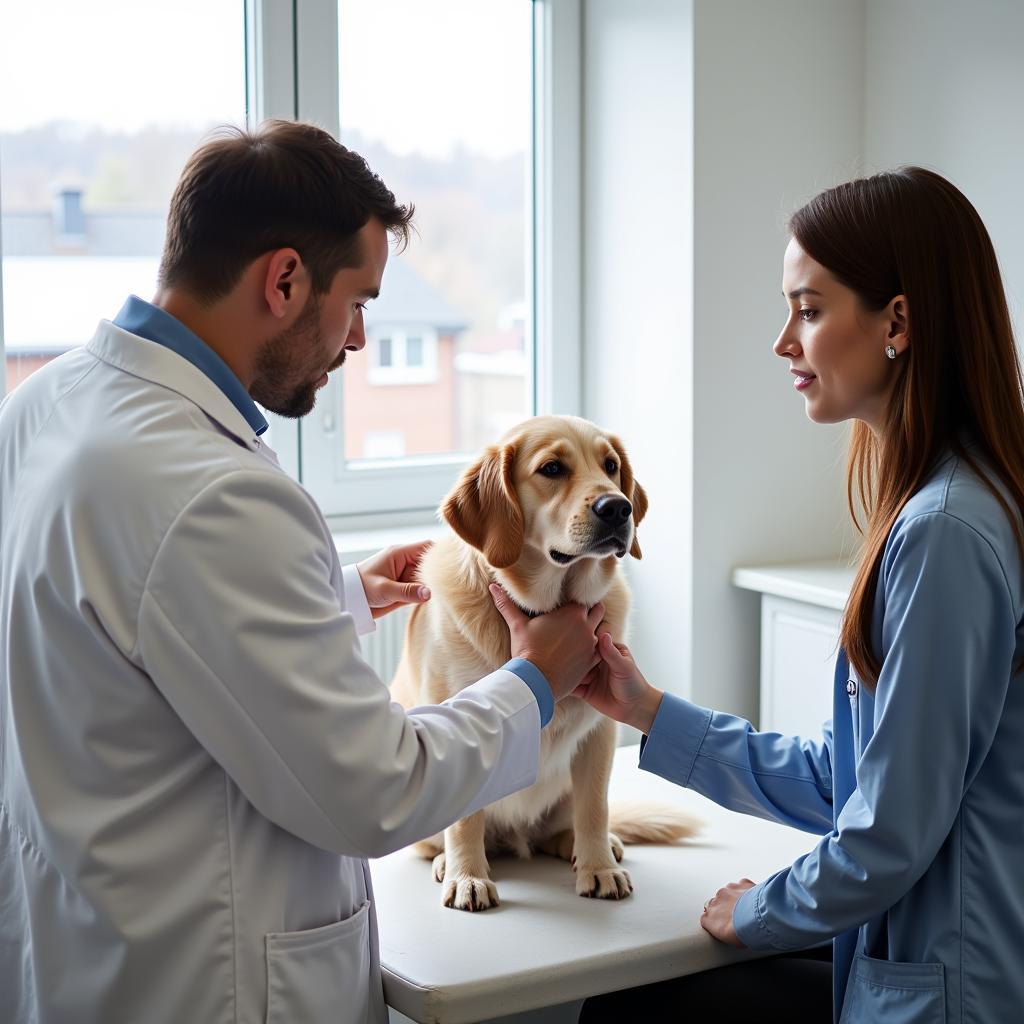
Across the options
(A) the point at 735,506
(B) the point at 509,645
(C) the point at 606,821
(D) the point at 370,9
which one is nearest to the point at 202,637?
(B) the point at 509,645

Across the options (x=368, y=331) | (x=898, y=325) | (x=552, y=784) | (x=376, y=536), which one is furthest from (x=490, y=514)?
(x=368, y=331)

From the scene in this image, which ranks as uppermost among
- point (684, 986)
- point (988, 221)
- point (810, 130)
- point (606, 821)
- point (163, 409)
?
point (810, 130)

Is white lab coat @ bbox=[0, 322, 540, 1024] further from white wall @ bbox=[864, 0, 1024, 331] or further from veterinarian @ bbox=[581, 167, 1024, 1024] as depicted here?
white wall @ bbox=[864, 0, 1024, 331]

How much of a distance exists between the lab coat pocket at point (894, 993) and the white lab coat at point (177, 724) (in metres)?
0.49

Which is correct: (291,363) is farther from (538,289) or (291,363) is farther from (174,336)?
(538,289)

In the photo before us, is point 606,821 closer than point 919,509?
No

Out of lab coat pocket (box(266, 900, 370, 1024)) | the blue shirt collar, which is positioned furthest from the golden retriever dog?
the blue shirt collar

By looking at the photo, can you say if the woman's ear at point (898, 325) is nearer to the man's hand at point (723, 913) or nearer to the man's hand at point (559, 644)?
the man's hand at point (559, 644)

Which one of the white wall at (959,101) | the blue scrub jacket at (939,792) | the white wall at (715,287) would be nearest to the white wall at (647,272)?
the white wall at (715,287)

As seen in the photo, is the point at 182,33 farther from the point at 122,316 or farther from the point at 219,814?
the point at 219,814

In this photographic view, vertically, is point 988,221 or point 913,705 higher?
point 988,221

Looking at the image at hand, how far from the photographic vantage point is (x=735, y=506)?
3000 mm

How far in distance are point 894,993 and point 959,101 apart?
7.24ft

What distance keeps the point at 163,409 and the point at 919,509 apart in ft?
2.45
